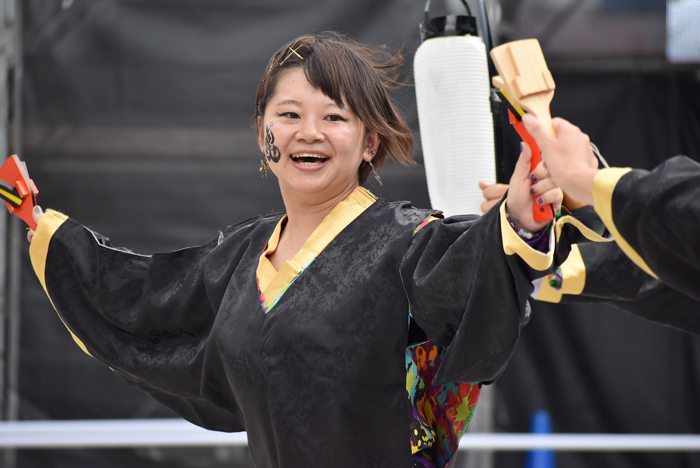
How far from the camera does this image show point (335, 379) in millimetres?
1012

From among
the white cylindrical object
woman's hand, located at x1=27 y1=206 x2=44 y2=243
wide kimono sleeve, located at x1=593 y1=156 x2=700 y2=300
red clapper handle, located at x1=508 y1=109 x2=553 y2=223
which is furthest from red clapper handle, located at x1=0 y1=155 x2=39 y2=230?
wide kimono sleeve, located at x1=593 y1=156 x2=700 y2=300

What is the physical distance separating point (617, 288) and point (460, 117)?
38 cm

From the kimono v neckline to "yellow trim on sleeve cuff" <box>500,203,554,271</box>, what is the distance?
1.15 ft

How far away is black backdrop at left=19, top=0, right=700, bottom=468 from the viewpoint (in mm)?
2605

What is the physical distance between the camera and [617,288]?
111 centimetres

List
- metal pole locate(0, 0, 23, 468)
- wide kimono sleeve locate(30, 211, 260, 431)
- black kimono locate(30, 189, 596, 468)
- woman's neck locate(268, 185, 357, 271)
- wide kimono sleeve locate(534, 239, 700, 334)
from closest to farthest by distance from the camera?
black kimono locate(30, 189, 596, 468) < wide kimono sleeve locate(534, 239, 700, 334) < woman's neck locate(268, 185, 357, 271) < wide kimono sleeve locate(30, 211, 260, 431) < metal pole locate(0, 0, 23, 468)

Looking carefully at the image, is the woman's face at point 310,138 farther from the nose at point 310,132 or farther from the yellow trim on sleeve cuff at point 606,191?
the yellow trim on sleeve cuff at point 606,191

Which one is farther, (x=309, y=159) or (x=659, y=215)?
(x=309, y=159)

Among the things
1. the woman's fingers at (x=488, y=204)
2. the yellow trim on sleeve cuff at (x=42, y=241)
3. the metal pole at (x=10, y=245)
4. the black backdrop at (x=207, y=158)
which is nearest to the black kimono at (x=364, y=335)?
the woman's fingers at (x=488, y=204)

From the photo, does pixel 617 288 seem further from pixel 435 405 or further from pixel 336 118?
pixel 336 118

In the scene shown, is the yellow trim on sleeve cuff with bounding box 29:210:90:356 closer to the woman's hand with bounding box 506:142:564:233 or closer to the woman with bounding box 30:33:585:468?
the woman with bounding box 30:33:585:468

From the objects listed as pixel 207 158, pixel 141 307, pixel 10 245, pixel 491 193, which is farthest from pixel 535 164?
pixel 10 245

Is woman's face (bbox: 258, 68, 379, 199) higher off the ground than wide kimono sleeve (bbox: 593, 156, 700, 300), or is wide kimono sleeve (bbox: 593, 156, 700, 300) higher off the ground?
woman's face (bbox: 258, 68, 379, 199)

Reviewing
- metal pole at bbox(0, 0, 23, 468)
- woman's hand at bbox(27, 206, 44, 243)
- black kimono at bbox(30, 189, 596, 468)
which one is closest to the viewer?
A: black kimono at bbox(30, 189, 596, 468)
